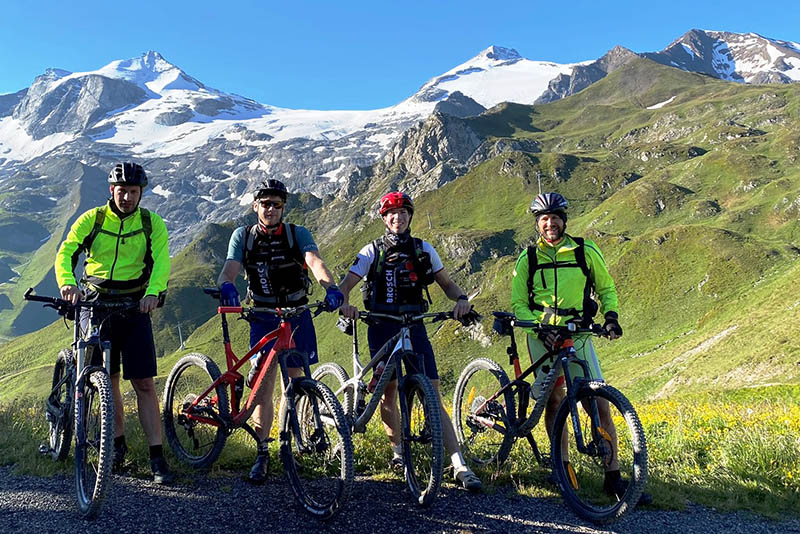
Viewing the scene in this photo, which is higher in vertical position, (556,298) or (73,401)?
(556,298)

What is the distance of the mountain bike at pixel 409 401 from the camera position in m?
6.14

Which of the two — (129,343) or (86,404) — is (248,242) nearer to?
(129,343)

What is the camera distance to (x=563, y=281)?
7.23 metres

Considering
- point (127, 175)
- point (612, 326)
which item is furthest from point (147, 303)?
point (612, 326)

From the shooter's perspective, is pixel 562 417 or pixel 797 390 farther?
pixel 797 390

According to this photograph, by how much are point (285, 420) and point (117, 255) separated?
3.13 m

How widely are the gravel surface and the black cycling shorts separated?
140 cm

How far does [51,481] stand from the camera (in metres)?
7.03

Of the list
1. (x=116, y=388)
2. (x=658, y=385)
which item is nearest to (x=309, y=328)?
(x=116, y=388)

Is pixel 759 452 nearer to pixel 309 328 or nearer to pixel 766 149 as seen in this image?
pixel 309 328

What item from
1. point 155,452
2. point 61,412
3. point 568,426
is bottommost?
point 155,452

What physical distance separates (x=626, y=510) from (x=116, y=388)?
21.4ft

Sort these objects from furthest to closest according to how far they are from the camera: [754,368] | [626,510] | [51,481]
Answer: [754,368] < [51,481] < [626,510]

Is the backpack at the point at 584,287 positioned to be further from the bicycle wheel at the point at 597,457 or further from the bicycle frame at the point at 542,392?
the bicycle wheel at the point at 597,457
